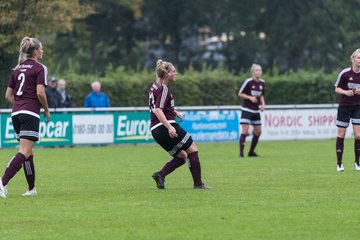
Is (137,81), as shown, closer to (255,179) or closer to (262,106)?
(262,106)

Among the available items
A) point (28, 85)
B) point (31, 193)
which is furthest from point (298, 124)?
point (28, 85)

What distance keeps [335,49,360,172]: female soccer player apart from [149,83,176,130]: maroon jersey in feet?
13.7

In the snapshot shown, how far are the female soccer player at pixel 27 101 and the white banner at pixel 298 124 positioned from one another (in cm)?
1866

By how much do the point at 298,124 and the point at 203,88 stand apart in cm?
438

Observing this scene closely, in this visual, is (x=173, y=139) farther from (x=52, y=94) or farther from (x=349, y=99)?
(x=52, y=94)

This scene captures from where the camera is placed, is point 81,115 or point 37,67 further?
point 81,115

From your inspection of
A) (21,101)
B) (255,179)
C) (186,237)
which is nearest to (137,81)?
(255,179)

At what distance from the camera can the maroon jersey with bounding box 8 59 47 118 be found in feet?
42.9

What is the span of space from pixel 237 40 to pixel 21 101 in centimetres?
4844

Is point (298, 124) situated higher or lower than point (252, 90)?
lower

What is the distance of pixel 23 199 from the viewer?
42.9 ft

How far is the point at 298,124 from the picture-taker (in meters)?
32.3

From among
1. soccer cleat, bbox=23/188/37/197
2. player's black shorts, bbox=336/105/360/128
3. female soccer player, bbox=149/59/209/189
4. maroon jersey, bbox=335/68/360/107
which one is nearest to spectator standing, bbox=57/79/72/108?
player's black shorts, bbox=336/105/360/128

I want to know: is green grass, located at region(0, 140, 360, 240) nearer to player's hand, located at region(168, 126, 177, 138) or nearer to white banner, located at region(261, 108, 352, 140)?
player's hand, located at region(168, 126, 177, 138)
